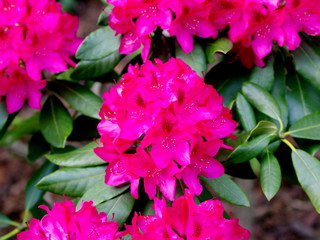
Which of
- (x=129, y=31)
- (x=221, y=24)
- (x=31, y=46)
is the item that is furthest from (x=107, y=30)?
(x=221, y=24)

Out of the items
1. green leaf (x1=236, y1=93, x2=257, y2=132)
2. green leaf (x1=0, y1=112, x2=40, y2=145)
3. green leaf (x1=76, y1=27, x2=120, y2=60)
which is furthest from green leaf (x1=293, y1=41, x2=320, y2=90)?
green leaf (x1=0, y1=112, x2=40, y2=145)

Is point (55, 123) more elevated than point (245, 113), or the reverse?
point (245, 113)

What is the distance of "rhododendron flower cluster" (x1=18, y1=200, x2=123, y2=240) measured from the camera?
1171 millimetres

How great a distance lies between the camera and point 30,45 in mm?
1453

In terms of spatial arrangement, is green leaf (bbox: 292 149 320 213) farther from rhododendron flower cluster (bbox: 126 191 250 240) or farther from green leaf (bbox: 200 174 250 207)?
rhododendron flower cluster (bbox: 126 191 250 240)

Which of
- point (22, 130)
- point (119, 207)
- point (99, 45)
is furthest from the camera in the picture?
point (22, 130)

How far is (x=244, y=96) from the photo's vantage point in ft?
4.73

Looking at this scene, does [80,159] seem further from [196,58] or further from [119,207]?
[196,58]

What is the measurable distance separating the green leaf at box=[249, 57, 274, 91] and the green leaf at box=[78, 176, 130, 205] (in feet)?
1.72

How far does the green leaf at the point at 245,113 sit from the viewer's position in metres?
1.42

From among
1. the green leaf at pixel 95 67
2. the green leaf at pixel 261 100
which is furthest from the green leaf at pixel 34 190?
the green leaf at pixel 261 100

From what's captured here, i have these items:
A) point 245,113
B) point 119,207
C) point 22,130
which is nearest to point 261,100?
point 245,113

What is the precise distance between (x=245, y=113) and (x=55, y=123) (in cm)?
63

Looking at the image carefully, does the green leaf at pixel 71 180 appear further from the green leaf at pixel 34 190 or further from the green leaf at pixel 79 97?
the green leaf at pixel 34 190
